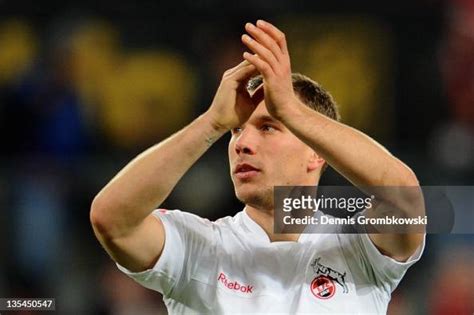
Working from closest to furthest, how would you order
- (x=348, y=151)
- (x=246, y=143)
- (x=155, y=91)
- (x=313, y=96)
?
(x=348, y=151) < (x=246, y=143) < (x=313, y=96) < (x=155, y=91)

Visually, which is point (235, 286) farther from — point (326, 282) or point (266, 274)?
point (326, 282)

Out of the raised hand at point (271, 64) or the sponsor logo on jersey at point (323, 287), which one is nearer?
the raised hand at point (271, 64)

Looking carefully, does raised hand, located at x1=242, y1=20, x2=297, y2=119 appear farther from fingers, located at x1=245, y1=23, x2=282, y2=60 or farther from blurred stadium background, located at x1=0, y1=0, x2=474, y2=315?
blurred stadium background, located at x1=0, y1=0, x2=474, y2=315

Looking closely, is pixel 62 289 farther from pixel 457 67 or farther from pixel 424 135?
pixel 457 67

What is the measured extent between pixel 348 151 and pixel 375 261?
25cm

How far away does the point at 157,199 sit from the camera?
4.51 ft

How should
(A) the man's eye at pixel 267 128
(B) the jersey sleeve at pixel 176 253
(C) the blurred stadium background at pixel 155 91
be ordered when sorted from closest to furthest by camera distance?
(B) the jersey sleeve at pixel 176 253 → (A) the man's eye at pixel 267 128 → (C) the blurred stadium background at pixel 155 91


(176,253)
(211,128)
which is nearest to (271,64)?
(211,128)

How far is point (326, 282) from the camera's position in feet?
4.94

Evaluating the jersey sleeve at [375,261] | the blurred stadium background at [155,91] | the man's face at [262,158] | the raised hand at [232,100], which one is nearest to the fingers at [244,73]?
the raised hand at [232,100]

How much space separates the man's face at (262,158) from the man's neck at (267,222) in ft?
0.07

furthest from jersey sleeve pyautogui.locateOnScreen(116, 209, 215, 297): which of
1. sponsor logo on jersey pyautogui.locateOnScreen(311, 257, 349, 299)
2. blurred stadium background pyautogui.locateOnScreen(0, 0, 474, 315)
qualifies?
blurred stadium background pyautogui.locateOnScreen(0, 0, 474, 315)

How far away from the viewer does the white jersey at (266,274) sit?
1480 millimetres

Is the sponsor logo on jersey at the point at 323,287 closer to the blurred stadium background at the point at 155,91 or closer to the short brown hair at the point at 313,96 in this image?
the short brown hair at the point at 313,96
